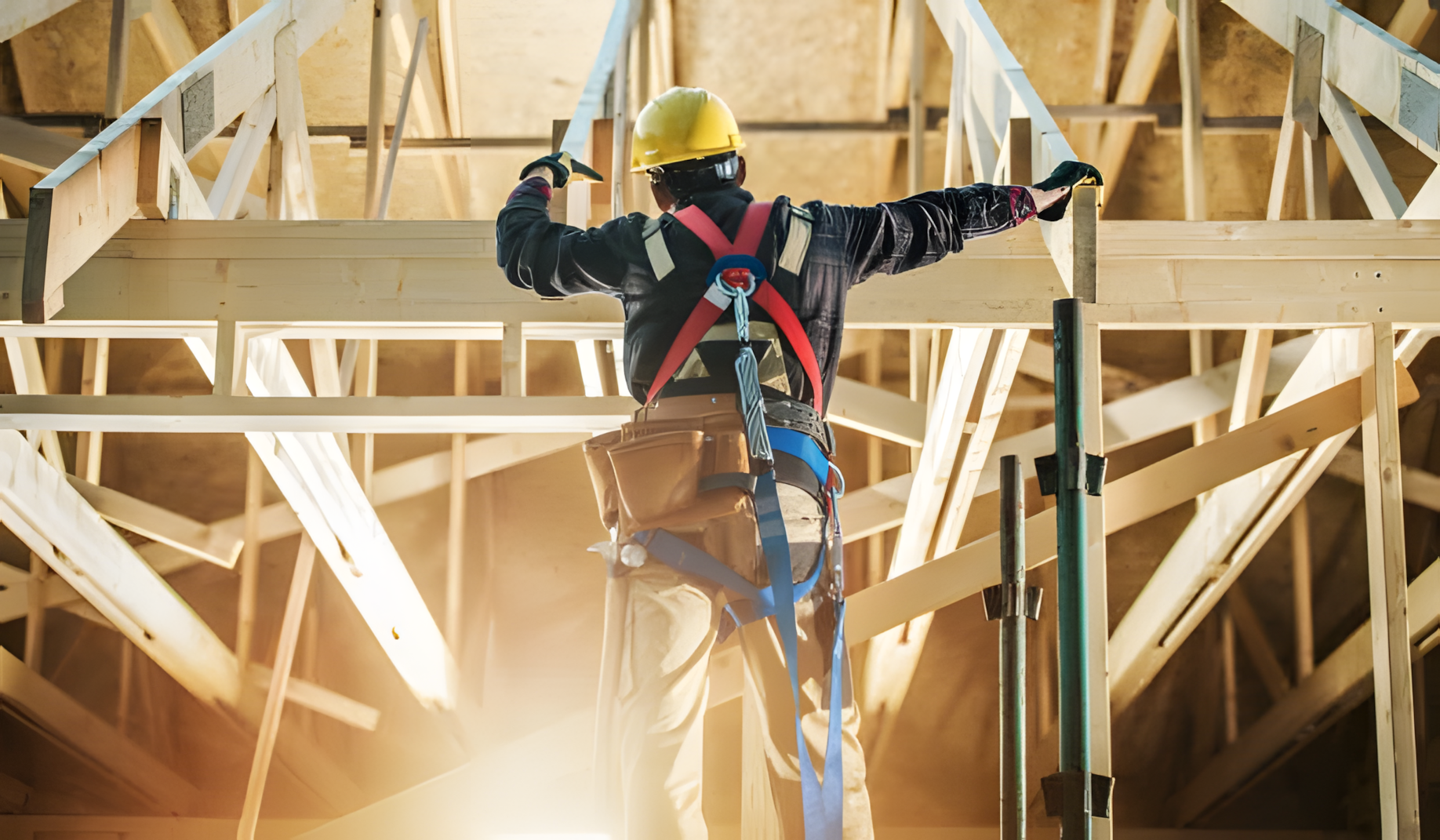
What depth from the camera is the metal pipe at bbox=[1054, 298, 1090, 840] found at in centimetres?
223

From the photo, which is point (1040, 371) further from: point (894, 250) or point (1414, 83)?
point (894, 250)

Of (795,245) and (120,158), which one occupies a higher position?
(120,158)

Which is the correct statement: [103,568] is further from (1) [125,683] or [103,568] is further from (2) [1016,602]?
(2) [1016,602]

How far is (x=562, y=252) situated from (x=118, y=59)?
385 cm

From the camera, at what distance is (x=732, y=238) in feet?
7.86

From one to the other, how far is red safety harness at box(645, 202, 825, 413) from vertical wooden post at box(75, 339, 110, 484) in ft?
15.4

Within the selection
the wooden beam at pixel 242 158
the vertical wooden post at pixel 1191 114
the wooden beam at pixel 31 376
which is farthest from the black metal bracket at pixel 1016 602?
the wooden beam at pixel 31 376

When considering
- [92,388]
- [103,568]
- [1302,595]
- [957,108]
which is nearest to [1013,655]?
[957,108]

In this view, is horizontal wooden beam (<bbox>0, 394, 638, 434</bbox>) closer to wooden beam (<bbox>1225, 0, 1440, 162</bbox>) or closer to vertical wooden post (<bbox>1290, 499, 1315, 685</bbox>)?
wooden beam (<bbox>1225, 0, 1440, 162</bbox>)

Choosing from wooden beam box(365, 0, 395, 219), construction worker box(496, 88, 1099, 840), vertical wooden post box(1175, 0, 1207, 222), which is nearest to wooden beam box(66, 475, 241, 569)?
wooden beam box(365, 0, 395, 219)

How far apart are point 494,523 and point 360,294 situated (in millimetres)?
3539

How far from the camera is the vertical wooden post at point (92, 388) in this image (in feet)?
20.1

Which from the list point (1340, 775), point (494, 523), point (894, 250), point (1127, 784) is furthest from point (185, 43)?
point (1340, 775)

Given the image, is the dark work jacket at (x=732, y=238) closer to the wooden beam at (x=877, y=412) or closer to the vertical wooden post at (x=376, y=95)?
the wooden beam at (x=877, y=412)
